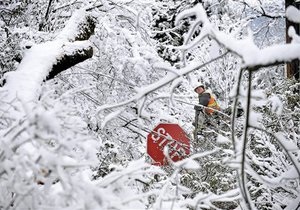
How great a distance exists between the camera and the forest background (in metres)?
1.29

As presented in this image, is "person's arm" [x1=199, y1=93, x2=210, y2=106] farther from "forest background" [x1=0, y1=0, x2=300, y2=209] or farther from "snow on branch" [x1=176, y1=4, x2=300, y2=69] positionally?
"snow on branch" [x1=176, y1=4, x2=300, y2=69]

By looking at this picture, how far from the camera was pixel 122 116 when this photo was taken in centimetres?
587

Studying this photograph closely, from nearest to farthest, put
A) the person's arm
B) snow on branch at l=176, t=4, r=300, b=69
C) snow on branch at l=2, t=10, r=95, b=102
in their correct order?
1. snow on branch at l=176, t=4, r=300, b=69
2. snow on branch at l=2, t=10, r=95, b=102
3. the person's arm

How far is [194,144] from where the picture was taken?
503 cm

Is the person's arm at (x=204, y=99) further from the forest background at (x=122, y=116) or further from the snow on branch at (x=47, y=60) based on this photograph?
the snow on branch at (x=47, y=60)

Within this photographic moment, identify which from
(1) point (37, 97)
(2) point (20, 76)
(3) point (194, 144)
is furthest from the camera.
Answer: (3) point (194, 144)

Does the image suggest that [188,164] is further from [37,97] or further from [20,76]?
[20,76]

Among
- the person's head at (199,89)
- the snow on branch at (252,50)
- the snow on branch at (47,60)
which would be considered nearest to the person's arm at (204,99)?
the person's head at (199,89)

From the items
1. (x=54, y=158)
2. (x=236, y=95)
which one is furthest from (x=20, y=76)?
(x=236, y=95)

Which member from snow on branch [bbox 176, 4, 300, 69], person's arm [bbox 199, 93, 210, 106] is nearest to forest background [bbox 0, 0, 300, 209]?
snow on branch [bbox 176, 4, 300, 69]

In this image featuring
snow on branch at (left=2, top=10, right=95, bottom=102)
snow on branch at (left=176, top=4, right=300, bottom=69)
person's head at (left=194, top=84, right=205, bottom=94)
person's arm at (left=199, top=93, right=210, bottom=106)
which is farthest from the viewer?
person's head at (left=194, top=84, right=205, bottom=94)

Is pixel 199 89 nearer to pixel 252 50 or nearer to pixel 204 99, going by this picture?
pixel 204 99

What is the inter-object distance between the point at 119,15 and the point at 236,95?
5.04m

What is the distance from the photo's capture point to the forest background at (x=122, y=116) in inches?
50.7
